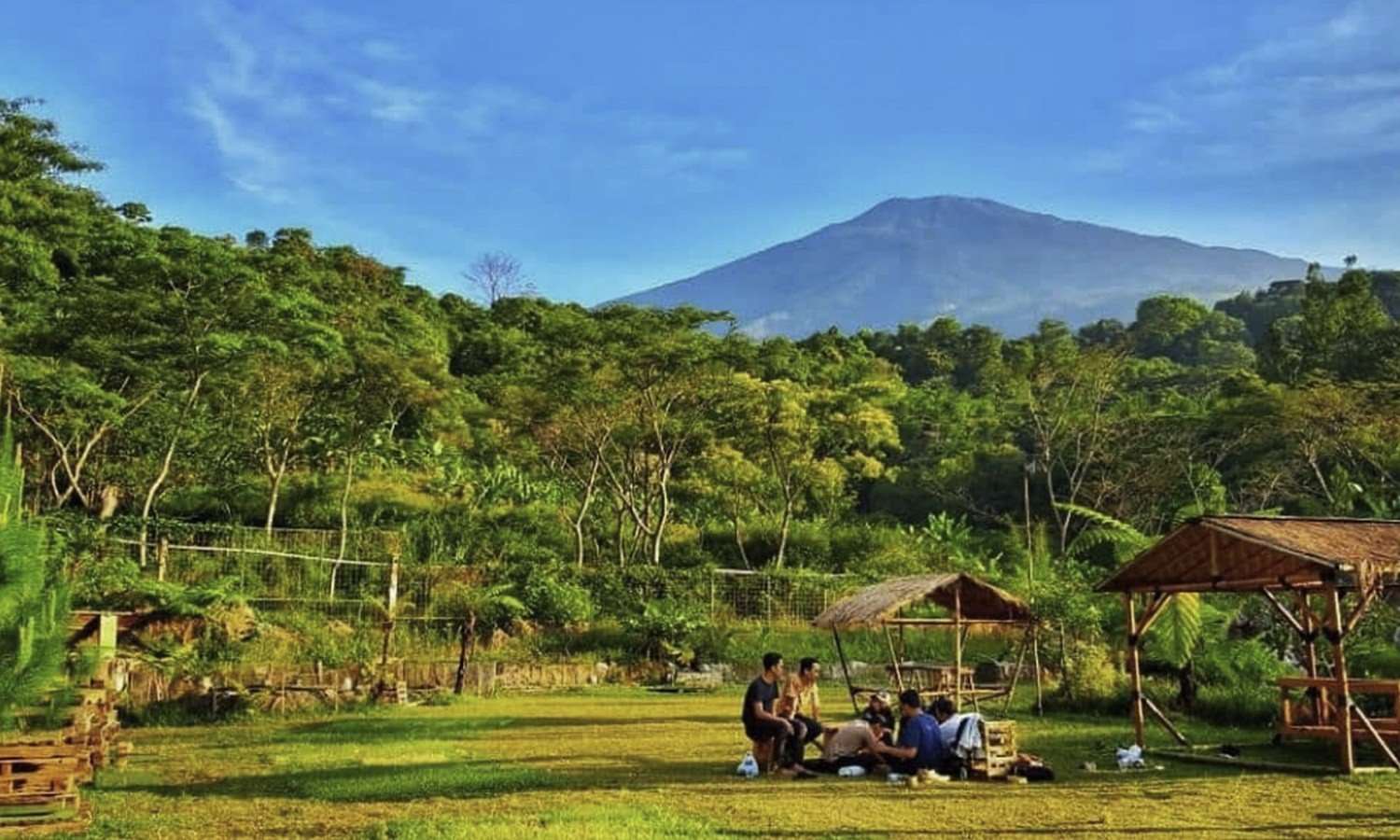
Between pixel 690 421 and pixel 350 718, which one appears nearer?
pixel 350 718

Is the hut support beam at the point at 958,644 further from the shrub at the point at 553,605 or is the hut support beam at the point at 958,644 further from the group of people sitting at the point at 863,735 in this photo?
the shrub at the point at 553,605

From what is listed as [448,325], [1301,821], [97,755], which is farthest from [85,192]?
[1301,821]

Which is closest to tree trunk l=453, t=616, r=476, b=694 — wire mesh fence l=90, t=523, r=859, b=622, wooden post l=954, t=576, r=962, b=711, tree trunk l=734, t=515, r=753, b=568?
wire mesh fence l=90, t=523, r=859, b=622

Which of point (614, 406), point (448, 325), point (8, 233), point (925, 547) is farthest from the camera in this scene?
point (448, 325)

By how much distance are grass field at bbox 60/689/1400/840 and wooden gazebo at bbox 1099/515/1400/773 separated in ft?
2.30

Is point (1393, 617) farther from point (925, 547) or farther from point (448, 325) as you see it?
point (448, 325)

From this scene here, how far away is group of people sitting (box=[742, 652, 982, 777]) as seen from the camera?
1154cm

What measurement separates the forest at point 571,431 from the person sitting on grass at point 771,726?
9.66 m

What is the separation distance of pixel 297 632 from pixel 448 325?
28389 mm

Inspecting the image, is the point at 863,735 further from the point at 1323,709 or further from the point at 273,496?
the point at 273,496

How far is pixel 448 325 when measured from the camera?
50.1 meters

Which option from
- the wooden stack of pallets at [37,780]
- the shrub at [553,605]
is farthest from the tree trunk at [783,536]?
the wooden stack of pallets at [37,780]

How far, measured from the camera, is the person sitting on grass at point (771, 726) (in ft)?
38.9

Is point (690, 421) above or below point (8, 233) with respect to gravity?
below
